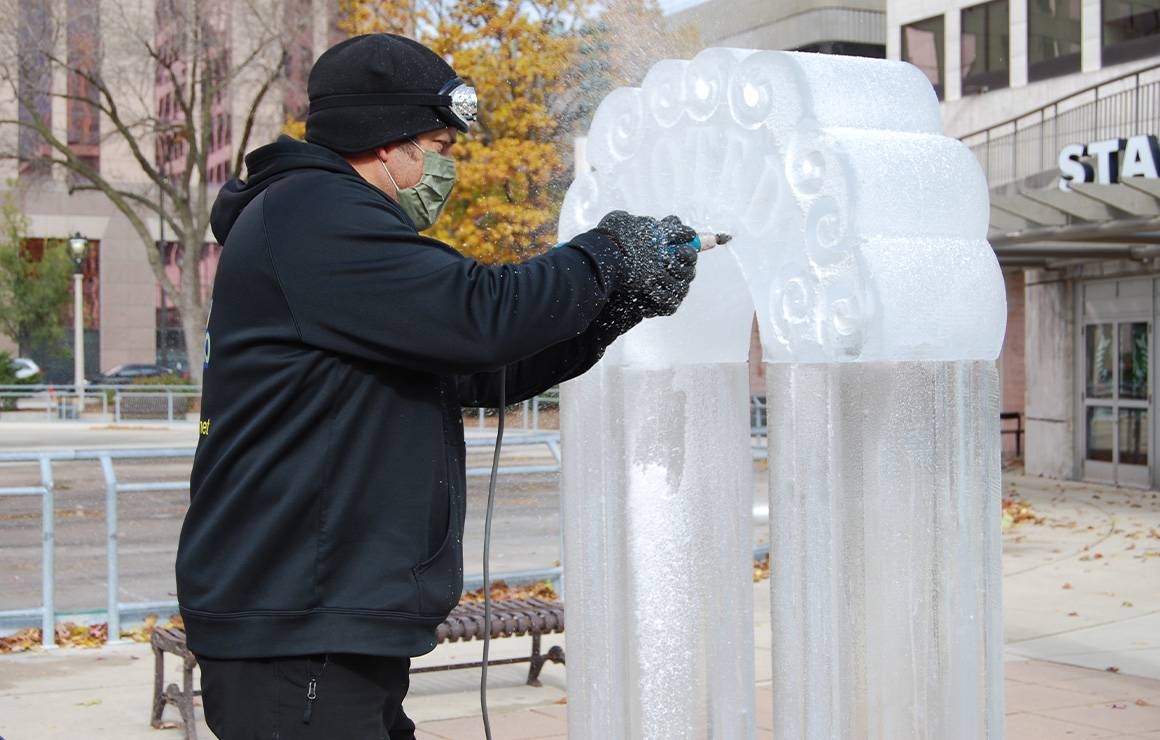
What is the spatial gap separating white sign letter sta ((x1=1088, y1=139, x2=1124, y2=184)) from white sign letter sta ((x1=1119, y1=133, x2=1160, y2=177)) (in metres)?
0.25

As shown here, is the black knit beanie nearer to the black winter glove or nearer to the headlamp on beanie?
the headlamp on beanie

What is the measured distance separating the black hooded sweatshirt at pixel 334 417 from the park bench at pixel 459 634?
2.83m

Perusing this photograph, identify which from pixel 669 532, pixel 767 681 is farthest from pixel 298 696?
pixel 767 681

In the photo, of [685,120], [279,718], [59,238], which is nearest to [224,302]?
[279,718]

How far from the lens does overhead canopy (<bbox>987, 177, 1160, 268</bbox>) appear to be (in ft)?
39.3

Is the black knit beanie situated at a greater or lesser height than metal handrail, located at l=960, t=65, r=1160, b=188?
lesser

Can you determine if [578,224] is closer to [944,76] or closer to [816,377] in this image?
[816,377]

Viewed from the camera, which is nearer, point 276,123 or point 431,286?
point 431,286

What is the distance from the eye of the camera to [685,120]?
3404 millimetres

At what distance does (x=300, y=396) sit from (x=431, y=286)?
11.2 inches

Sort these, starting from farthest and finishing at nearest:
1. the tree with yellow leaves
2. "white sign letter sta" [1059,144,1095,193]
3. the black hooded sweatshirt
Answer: "white sign letter sta" [1059,144,1095,193], the tree with yellow leaves, the black hooded sweatshirt

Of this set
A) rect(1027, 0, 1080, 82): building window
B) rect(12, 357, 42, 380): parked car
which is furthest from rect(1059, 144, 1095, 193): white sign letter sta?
rect(12, 357, 42, 380): parked car

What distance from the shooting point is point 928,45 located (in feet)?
72.4

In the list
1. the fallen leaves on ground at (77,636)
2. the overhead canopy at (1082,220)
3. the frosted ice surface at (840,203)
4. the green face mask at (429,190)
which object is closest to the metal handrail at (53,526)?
the fallen leaves on ground at (77,636)
